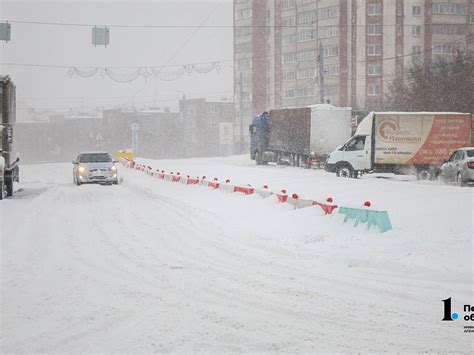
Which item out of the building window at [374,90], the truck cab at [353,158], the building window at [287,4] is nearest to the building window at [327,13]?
the building window at [287,4]

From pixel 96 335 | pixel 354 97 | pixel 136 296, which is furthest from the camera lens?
pixel 354 97

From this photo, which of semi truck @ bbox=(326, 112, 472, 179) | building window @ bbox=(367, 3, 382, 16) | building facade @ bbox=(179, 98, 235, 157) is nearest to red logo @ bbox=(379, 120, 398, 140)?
semi truck @ bbox=(326, 112, 472, 179)

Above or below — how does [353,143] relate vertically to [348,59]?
below

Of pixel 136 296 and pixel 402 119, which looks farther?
pixel 402 119

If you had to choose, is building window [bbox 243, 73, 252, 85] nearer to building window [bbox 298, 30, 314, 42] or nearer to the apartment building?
the apartment building

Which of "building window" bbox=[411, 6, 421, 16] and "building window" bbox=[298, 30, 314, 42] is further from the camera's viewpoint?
"building window" bbox=[298, 30, 314, 42]

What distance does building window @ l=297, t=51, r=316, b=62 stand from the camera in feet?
290

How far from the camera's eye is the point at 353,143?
31.1 m

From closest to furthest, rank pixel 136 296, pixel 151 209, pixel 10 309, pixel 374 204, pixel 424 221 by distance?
pixel 10 309, pixel 136 296, pixel 424 221, pixel 374 204, pixel 151 209

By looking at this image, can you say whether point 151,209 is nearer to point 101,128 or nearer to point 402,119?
point 402,119

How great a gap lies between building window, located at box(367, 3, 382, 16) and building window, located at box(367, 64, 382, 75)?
6.00m

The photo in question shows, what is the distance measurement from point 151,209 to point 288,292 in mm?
10430

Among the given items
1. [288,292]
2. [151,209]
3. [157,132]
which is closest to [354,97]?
[157,132]

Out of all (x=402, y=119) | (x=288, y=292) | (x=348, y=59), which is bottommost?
(x=288, y=292)
